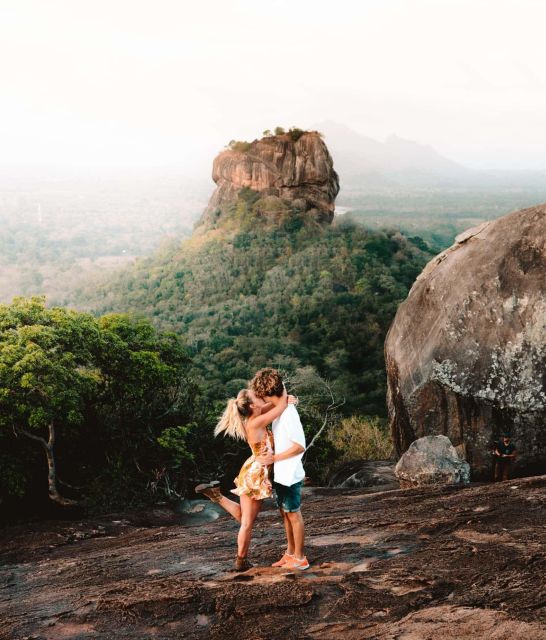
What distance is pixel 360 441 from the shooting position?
24125 mm

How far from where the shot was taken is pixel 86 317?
14812 mm

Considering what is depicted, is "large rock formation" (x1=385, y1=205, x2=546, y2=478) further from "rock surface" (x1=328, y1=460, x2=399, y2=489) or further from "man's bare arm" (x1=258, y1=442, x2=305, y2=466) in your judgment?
"man's bare arm" (x1=258, y1=442, x2=305, y2=466)

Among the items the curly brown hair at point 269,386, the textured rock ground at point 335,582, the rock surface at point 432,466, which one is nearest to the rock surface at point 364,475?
the rock surface at point 432,466

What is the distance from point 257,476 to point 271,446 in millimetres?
277

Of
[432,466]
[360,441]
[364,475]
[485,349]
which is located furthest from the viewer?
[360,441]

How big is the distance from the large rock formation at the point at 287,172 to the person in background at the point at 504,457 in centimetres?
5408

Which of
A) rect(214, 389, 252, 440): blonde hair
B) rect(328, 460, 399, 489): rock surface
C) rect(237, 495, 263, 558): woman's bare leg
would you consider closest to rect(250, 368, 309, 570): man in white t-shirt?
rect(214, 389, 252, 440): blonde hair

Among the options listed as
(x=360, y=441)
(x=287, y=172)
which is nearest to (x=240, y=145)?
(x=287, y=172)

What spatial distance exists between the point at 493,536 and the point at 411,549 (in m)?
0.76

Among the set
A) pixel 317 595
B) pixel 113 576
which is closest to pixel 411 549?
pixel 317 595

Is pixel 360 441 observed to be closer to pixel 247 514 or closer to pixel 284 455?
pixel 247 514

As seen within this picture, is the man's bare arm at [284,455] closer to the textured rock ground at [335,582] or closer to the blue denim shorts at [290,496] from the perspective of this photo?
the blue denim shorts at [290,496]

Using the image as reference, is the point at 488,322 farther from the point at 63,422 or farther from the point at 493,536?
the point at 63,422

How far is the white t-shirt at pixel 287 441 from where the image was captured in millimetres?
5195
